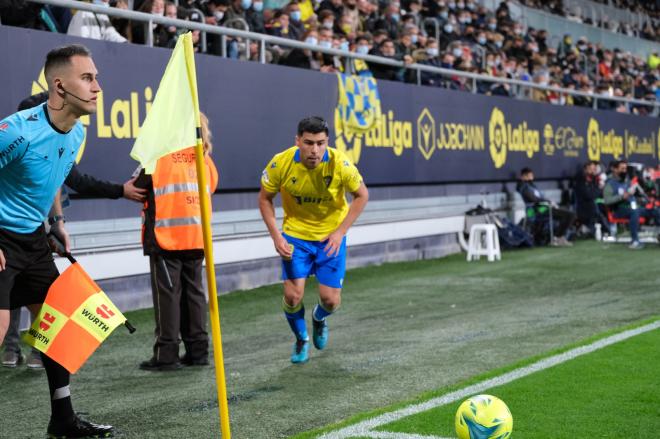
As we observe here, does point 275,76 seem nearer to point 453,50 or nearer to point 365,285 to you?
point 365,285

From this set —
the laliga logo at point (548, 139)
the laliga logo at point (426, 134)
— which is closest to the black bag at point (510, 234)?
the laliga logo at point (426, 134)

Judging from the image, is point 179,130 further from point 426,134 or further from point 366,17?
point 366,17

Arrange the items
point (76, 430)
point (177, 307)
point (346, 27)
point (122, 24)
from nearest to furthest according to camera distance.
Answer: point (76, 430) → point (177, 307) → point (122, 24) → point (346, 27)

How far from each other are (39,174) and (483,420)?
265cm

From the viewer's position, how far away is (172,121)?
4660 mm

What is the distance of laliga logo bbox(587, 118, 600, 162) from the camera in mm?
24592

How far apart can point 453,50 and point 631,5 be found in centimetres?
1889

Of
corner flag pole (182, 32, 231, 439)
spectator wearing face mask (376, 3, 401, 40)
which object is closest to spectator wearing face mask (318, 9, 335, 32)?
spectator wearing face mask (376, 3, 401, 40)

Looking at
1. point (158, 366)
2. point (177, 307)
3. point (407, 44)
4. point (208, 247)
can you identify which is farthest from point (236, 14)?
point (208, 247)

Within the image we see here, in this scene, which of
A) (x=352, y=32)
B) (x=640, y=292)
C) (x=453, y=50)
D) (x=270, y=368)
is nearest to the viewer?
(x=270, y=368)

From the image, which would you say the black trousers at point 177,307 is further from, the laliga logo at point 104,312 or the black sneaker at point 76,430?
the laliga logo at point 104,312

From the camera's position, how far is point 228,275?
13117mm

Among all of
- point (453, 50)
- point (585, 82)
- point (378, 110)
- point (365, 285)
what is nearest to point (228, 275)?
point (365, 285)

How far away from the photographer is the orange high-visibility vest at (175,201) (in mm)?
7824
